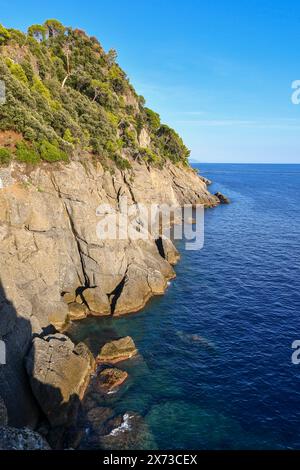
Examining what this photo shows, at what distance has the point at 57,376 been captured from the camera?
86.0 feet

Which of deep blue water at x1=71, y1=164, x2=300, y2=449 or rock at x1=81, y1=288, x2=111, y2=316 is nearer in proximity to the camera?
deep blue water at x1=71, y1=164, x2=300, y2=449

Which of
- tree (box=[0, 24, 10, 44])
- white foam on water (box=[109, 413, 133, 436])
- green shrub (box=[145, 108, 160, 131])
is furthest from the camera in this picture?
green shrub (box=[145, 108, 160, 131])

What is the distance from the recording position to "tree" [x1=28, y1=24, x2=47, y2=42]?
77.4m

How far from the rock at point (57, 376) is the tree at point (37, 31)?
76.4 meters

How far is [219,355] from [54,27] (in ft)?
287

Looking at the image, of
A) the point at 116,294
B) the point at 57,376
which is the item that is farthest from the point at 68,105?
the point at 57,376

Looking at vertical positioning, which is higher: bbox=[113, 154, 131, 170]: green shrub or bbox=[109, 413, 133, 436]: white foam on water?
bbox=[113, 154, 131, 170]: green shrub

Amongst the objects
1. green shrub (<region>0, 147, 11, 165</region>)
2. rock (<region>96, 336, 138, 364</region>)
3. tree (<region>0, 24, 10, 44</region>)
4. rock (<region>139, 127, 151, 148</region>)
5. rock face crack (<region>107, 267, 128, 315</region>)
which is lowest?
rock (<region>96, 336, 138, 364</region>)

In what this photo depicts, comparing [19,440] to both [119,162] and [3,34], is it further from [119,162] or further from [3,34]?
[3,34]

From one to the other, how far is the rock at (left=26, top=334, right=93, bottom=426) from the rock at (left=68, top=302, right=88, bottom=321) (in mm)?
8111

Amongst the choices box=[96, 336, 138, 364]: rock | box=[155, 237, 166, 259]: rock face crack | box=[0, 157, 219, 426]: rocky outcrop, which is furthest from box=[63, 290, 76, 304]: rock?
box=[155, 237, 166, 259]: rock face crack

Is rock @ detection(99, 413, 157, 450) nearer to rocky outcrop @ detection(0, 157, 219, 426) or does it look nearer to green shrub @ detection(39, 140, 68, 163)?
rocky outcrop @ detection(0, 157, 219, 426)

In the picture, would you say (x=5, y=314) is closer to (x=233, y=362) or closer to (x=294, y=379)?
(x=233, y=362)
